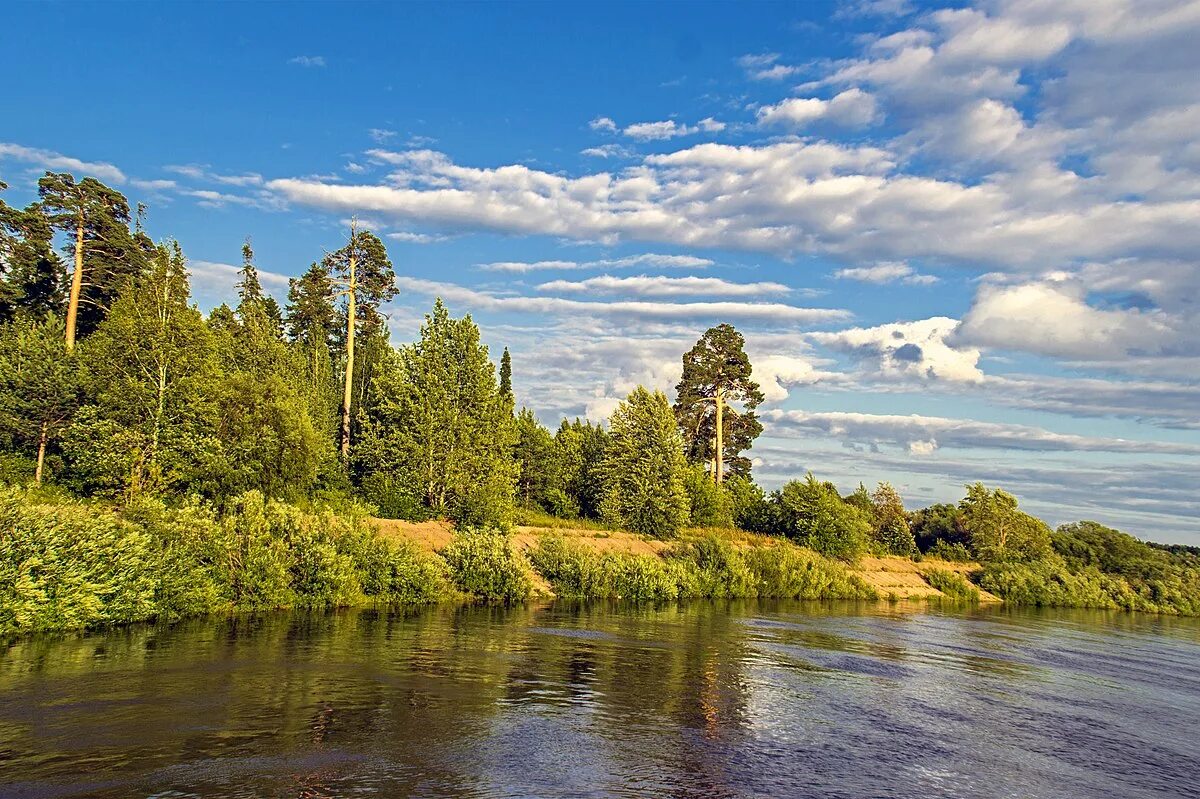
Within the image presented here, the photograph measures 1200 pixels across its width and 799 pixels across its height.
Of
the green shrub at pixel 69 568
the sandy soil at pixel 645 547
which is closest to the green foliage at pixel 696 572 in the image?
the sandy soil at pixel 645 547

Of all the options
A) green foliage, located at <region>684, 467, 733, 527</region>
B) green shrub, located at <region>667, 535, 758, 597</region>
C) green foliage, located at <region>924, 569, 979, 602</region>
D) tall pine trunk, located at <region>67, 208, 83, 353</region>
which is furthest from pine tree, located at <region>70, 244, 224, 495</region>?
green foliage, located at <region>924, 569, 979, 602</region>

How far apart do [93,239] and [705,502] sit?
6241cm

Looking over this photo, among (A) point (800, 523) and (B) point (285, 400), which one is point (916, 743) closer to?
(B) point (285, 400)

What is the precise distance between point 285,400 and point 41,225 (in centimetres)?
3134

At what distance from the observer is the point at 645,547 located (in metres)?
74.7

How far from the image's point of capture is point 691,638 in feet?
144

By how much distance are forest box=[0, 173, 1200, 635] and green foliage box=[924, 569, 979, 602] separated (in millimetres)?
269

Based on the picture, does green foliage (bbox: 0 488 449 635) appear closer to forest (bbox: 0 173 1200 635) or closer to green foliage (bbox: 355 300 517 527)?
forest (bbox: 0 173 1200 635)

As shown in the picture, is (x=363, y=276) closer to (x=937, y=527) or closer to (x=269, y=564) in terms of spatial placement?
(x=269, y=564)

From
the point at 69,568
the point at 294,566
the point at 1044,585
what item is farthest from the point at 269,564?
the point at 1044,585

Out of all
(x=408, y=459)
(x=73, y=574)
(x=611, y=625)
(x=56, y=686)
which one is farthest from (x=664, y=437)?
(x=56, y=686)

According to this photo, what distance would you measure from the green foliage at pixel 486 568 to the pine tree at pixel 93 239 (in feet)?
115

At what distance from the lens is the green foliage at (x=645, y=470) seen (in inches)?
3093

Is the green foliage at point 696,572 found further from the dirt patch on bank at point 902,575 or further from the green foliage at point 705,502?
the green foliage at point 705,502
